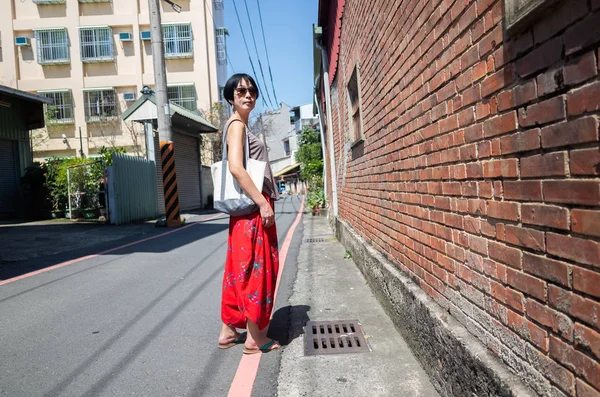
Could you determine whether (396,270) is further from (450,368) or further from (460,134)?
(460,134)

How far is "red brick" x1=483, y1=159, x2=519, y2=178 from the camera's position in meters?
1.65

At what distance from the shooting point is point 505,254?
1.75m

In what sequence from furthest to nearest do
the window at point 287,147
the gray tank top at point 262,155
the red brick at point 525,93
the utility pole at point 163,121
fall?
the window at point 287,147, the utility pole at point 163,121, the gray tank top at point 262,155, the red brick at point 525,93

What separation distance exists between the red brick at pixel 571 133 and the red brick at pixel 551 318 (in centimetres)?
55

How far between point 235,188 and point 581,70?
7.28 ft

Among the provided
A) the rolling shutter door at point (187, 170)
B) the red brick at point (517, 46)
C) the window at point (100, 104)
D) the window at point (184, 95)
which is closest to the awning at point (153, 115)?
the rolling shutter door at point (187, 170)

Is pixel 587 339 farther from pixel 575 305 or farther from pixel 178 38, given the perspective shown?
pixel 178 38

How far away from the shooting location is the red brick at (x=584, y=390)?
49.4 inches

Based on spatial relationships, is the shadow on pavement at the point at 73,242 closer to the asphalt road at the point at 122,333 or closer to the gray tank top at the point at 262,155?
the asphalt road at the point at 122,333

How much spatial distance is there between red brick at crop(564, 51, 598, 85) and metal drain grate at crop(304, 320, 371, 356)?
7.49 ft

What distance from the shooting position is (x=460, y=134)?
2.13 metres

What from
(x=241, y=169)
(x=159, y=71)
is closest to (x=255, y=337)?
(x=241, y=169)

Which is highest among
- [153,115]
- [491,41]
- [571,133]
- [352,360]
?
[153,115]

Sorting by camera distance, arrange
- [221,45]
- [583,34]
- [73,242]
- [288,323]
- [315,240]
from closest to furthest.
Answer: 1. [583,34]
2. [288,323]
3. [315,240]
4. [73,242]
5. [221,45]
